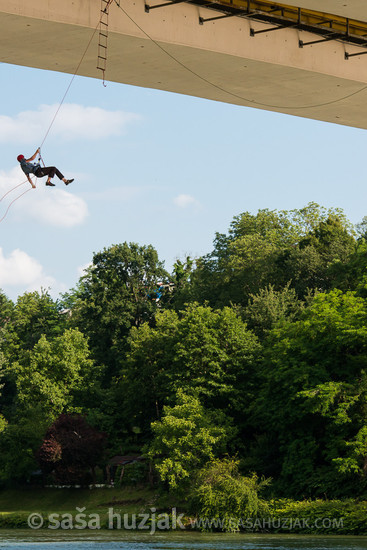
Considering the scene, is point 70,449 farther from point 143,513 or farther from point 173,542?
point 173,542

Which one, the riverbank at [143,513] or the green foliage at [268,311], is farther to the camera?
the green foliage at [268,311]

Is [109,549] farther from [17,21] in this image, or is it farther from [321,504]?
[17,21]

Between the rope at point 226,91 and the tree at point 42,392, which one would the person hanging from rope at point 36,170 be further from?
the tree at point 42,392

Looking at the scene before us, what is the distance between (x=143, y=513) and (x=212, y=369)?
272 inches

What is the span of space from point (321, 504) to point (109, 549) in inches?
349

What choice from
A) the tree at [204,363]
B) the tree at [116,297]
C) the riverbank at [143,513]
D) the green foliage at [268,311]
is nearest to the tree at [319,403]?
the riverbank at [143,513]

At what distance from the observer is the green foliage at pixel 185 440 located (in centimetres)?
3609

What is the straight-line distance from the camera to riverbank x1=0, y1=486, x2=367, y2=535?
31.6 meters

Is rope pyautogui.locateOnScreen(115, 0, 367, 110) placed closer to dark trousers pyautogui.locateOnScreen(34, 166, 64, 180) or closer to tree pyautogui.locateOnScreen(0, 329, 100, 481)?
dark trousers pyautogui.locateOnScreen(34, 166, 64, 180)

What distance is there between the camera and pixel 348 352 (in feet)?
116

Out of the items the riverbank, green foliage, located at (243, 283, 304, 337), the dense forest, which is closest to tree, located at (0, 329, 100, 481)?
the dense forest

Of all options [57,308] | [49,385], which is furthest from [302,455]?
[57,308]

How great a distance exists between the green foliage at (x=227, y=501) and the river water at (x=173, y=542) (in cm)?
119

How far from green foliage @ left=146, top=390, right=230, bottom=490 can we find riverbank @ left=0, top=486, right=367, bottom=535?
5.19 feet
